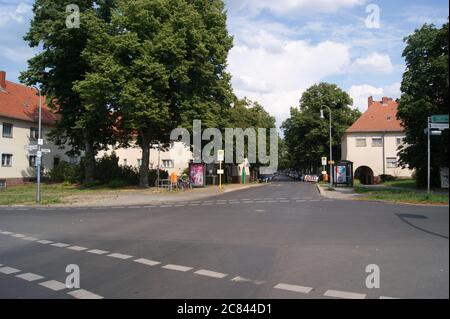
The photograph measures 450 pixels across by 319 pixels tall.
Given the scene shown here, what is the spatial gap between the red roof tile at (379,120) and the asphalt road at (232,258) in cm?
4596

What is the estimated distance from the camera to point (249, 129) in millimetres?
59000

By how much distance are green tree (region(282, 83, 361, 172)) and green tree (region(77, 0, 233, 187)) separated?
3604 cm

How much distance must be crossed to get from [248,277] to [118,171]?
38839 millimetres

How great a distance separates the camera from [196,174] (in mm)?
37781

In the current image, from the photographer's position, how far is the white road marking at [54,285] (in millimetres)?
6251

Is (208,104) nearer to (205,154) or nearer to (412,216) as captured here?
(205,154)

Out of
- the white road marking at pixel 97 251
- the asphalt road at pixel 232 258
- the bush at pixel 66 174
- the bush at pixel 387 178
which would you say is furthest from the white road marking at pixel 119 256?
the bush at pixel 387 178

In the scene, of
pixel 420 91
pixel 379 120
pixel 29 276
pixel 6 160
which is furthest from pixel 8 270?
pixel 379 120

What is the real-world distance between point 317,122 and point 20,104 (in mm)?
43032

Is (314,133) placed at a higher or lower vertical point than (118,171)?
higher

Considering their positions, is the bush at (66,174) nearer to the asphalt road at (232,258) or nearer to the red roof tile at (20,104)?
the red roof tile at (20,104)

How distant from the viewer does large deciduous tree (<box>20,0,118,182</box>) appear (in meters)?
35.7

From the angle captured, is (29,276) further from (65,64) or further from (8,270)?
(65,64)
